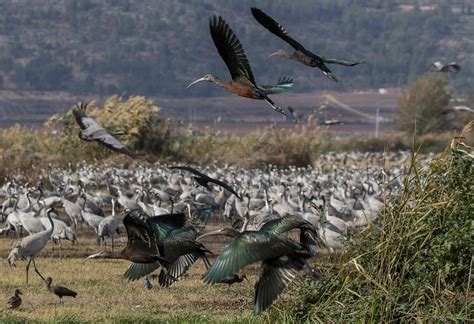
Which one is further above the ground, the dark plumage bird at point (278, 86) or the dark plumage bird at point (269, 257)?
the dark plumage bird at point (278, 86)

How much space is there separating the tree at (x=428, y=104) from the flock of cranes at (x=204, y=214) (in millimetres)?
15499

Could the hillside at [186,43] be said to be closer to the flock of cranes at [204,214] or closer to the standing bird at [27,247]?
the flock of cranes at [204,214]

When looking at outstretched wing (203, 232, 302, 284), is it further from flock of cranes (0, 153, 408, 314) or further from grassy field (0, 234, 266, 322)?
grassy field (0, 234, 266, 322)

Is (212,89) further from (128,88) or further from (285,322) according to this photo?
(285,322)

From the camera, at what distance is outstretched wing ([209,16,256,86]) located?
9617 millimetres

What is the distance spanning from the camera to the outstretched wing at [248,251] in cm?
911

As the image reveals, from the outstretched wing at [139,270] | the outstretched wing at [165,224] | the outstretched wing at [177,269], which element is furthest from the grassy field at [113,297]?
the outstretched wing at [165,224]

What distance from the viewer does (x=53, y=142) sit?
36.9 m

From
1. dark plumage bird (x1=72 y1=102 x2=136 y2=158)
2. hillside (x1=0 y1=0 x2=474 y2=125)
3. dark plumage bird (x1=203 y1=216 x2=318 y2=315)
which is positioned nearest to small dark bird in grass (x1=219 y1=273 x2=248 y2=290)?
dark plumage bird (x1=72 y1=102 x2=136 y2=158)

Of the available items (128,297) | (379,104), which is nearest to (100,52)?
(379,104)

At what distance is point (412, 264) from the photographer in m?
9.65

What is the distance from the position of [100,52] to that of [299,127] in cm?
9924

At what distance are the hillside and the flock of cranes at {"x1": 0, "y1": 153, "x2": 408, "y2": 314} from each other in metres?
83.1

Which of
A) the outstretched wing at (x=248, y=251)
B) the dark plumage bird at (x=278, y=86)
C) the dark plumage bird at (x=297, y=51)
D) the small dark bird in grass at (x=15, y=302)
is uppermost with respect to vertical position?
the dark plumage bird at (x=297, y=51)
